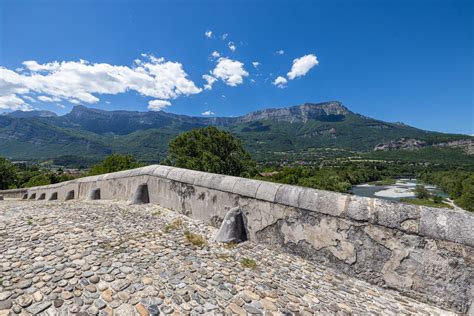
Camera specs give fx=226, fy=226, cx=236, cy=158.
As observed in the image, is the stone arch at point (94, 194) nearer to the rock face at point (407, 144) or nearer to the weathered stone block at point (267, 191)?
the weathered stone block at point (267, 191)

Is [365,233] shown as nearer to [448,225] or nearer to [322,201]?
[322,201]

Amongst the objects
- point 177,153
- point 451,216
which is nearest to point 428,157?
point 177,153

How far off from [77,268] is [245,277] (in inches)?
83.6

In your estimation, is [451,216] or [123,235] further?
[123,235]

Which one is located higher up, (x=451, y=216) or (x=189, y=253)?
(x=451, y=216)

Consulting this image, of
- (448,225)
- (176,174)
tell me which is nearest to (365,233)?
(448,225)

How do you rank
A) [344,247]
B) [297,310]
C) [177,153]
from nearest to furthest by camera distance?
[297,310]
[344,247]
[177,153]

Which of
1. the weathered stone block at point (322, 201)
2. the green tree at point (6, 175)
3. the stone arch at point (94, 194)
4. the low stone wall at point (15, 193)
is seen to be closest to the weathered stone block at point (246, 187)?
the weathered stone block at point (322, 201)

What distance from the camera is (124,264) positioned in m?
3.02

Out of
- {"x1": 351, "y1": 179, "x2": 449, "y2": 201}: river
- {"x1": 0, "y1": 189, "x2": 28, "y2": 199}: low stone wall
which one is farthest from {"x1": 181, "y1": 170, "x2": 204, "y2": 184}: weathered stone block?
{"x1": 351, "y1": 179, "x2": 449, "y2": 201}: river

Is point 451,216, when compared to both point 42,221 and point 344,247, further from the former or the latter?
point 42,221

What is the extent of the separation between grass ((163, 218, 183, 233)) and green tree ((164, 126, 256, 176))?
17552 millimetres

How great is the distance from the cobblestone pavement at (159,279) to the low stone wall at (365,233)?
0.20 metres

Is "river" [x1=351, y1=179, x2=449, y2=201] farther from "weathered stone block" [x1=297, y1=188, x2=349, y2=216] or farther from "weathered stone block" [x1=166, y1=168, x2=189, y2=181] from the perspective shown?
"weathered stone block" [x1=297, y1=188, x2=349, y2=216]
